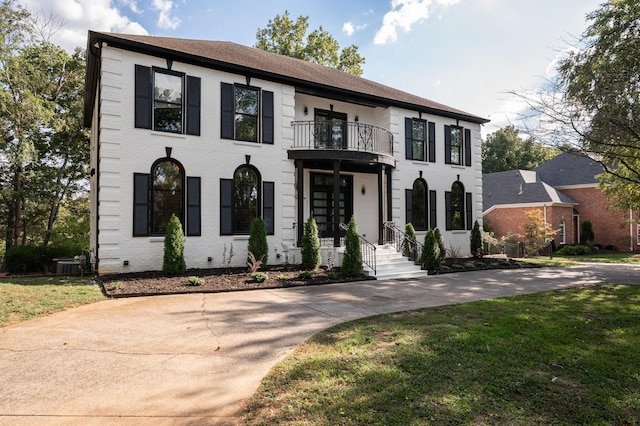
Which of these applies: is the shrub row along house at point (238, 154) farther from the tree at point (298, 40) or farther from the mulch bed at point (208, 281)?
the tree at point (298, 40)

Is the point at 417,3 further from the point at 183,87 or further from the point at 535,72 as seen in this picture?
the point at 183,87

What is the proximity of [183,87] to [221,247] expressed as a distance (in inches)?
200

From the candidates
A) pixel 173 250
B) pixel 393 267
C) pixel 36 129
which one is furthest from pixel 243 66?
pixel 36 129

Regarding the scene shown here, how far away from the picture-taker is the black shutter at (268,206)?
12180 millimetres

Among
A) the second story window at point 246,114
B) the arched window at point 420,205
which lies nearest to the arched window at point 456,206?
the arched window at point 420,205

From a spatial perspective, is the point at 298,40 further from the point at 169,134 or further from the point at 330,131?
the point at 169,134

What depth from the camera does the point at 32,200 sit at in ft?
62.0

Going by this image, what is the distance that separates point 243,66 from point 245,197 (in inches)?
168

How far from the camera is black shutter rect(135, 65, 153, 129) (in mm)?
10289

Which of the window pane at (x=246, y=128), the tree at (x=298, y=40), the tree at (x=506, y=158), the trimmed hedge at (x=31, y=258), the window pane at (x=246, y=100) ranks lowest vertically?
the trimmed hedge at (x=31, y=258)

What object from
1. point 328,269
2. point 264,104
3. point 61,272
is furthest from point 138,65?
point 328,269

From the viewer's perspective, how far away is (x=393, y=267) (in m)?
11.8

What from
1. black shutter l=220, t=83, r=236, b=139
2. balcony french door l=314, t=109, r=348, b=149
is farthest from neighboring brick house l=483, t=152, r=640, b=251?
black shutter l=220, t=83, r=236, b=139

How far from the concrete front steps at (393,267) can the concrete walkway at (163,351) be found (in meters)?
→ 2.78
